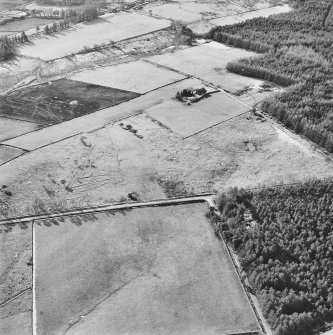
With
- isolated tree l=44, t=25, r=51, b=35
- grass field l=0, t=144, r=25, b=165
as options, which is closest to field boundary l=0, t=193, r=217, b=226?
grass field l=0, t=144, r=25, b=165

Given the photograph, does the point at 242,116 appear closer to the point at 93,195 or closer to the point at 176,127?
the point at 176,127

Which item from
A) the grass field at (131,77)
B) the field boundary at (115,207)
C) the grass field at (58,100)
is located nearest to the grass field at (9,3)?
the grass field at (131,77)

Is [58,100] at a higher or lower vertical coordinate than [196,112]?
lower

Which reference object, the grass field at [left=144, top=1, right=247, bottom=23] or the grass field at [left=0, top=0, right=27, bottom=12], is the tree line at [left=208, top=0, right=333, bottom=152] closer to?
the grass field at [left=144, top=1, right=247, bottom=23]

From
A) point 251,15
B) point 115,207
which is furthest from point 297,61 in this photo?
point 115,207

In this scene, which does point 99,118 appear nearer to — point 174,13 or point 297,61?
point 297,61

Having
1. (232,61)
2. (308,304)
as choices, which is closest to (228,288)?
(308,304)
